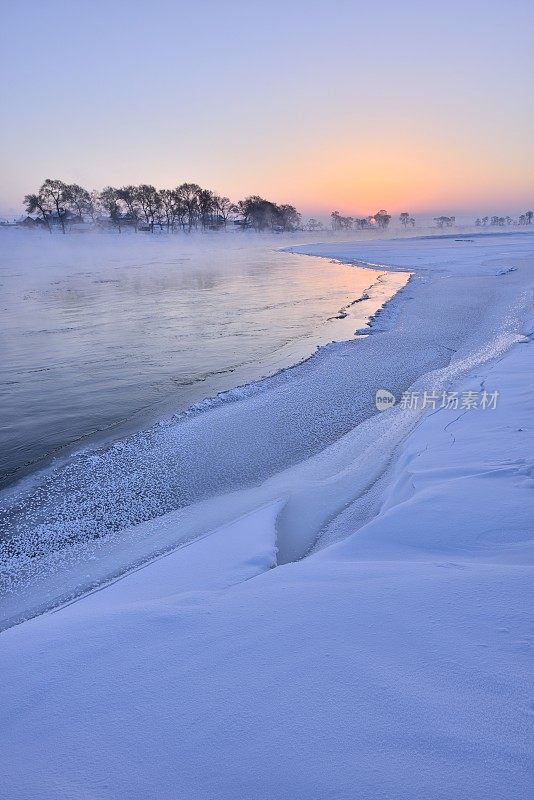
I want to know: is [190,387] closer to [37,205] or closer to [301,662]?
[301,662]

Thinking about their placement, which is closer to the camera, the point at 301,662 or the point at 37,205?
the point at 301,662

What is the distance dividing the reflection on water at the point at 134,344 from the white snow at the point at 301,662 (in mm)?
2781

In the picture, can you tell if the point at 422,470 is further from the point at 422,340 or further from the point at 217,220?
the point at 217,220

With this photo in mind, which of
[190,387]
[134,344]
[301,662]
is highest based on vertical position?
[134,344]

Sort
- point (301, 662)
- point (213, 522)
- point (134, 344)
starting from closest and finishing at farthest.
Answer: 1. point (301, 662)
2. point (213, 522)
3. point (134, 344)

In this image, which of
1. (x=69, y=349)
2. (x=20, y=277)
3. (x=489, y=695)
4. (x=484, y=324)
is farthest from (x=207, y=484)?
(x=20, y=277)

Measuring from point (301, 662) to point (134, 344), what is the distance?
834 cm

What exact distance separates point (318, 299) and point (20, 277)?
18848mm

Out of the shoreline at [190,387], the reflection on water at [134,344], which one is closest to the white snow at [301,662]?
the shoreline at [190,387]

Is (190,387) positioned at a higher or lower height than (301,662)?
higher

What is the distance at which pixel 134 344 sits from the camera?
8938 millimetres

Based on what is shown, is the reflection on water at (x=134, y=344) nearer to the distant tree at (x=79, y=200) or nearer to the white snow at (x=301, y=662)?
the white snow at (x=301, y=662)

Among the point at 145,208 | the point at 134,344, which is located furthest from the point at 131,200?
the point at 134,344

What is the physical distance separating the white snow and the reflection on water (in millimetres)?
2781
